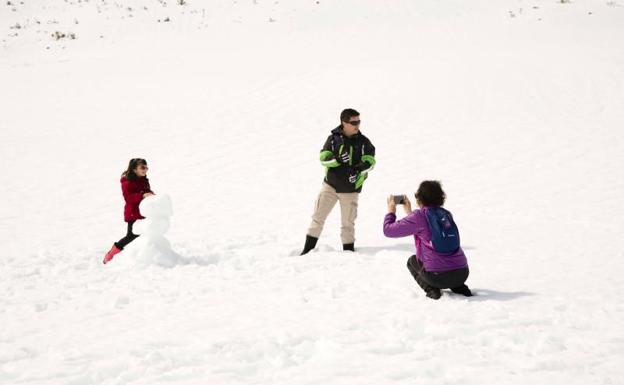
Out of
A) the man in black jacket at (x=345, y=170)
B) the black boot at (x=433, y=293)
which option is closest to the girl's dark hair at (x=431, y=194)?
the black boot at (x=433, y=293)

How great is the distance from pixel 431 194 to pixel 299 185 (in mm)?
6521

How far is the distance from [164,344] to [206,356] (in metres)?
0.45

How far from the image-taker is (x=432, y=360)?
3756mm

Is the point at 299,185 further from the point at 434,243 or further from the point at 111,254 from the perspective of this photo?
the point at 434,243

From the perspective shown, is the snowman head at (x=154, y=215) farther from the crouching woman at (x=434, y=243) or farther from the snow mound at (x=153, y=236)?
the crouching woman at (x=434, y=243)

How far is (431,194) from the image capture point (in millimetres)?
5098

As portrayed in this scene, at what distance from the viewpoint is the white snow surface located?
13.3ft

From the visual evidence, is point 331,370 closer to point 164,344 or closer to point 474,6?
point 164,344

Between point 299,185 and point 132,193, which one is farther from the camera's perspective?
point 299,185

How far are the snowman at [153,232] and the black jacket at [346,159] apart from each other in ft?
6.88

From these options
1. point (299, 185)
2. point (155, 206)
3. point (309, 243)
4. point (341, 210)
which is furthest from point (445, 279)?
point (299, 185)

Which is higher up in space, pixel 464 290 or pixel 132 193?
pixel 132 193

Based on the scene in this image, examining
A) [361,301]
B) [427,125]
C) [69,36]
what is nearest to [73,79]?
[69,36]

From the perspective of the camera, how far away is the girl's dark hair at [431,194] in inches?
201
